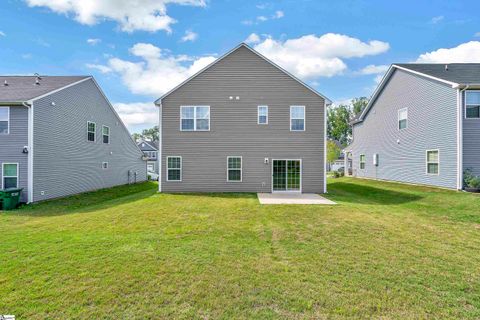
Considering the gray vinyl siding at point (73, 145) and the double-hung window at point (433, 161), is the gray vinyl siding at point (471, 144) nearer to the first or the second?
the double-hung window at point (433, 161)

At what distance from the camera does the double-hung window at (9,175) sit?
11688 millimetres

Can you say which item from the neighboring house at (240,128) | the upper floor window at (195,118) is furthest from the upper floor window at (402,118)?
the upper floor window at (195,118)

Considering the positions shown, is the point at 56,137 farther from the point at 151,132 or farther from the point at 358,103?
the point at 151,132

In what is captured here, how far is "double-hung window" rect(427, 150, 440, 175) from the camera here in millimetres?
13508

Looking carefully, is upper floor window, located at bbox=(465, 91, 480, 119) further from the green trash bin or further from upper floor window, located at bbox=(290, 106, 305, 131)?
the green trash bin

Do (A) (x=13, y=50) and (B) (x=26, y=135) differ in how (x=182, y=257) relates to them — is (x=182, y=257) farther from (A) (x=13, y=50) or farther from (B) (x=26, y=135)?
(A) (x=13, y=50)

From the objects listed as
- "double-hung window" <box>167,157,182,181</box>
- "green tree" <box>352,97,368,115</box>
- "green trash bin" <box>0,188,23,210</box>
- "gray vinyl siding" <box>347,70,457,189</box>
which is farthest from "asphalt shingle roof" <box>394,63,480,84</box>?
"green tree" <box>352,97,368,115</box>

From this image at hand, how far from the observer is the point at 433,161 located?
13.8m

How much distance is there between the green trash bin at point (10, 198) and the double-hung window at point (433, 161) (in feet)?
70.8

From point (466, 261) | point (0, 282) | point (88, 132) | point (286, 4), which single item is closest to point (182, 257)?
point (0, 282)

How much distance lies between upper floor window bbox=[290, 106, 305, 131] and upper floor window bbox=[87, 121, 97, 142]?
13458 mm

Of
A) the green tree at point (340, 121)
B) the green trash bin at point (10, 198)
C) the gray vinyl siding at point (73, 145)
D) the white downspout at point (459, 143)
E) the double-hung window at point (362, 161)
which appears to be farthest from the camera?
the green tree at point (340, 121)

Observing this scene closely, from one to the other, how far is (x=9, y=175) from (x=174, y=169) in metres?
7.83

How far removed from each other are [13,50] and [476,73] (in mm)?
27461
